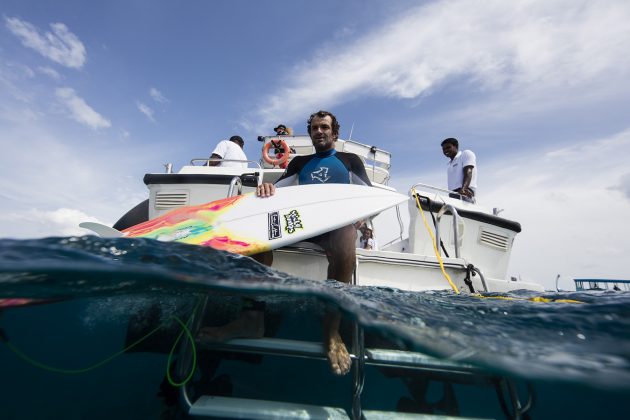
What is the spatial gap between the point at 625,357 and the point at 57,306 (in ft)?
17.9

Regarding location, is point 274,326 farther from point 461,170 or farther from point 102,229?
point 461,170

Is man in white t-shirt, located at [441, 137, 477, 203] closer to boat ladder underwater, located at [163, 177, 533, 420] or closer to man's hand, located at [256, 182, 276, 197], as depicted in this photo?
man's hand, located at [256, 182, 276, 197]

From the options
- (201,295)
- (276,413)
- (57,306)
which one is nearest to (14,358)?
(57,306)

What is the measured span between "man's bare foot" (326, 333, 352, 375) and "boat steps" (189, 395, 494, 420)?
0.20 metres

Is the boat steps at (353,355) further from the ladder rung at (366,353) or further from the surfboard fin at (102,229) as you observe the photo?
the surfboard fin at (102,229)

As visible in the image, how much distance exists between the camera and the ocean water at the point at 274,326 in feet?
5.15

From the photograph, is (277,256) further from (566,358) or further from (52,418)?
(52,418)

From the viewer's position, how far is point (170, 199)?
4.45m

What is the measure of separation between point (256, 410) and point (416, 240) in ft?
11.7

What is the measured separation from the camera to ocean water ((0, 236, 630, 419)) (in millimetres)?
1570

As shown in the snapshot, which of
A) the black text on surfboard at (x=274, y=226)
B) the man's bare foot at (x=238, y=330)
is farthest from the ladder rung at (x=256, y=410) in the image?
the black text on surfboard at (x=274, y=226)

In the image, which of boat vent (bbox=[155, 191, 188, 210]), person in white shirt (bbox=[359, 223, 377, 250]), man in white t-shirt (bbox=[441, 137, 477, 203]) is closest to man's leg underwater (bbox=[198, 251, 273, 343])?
boat vent (bbox=[155, 191, 188, 210])

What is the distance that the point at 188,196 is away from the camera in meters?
4.46

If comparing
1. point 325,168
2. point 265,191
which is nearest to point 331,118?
point 325,168
